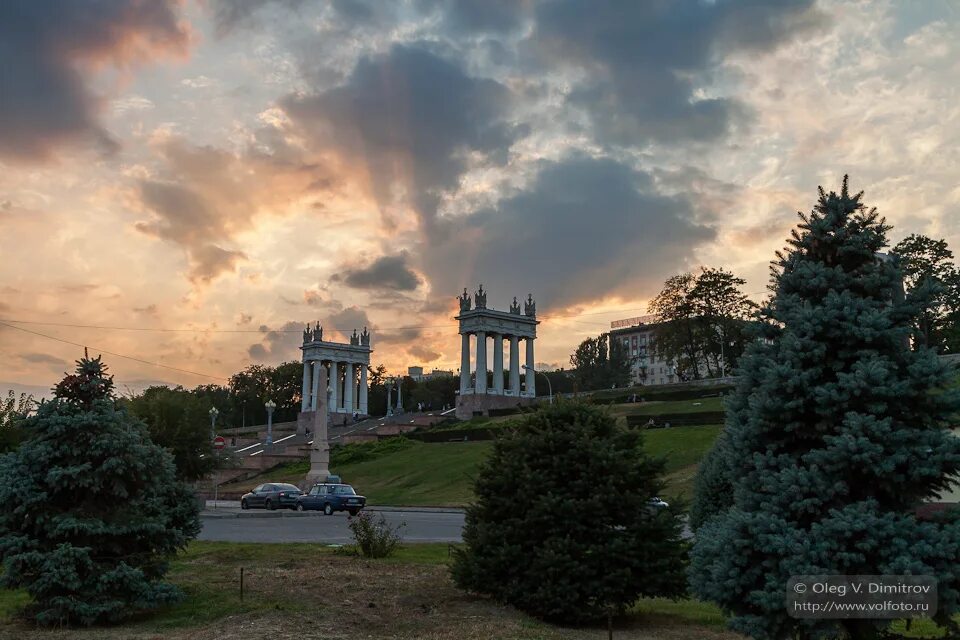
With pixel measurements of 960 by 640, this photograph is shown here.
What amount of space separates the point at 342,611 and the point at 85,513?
372cm

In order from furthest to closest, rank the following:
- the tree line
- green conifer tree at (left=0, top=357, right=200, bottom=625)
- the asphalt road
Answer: the tree line → the asphalt road → green conifer tree at (left=0, top=357, right=200, bottom=625)

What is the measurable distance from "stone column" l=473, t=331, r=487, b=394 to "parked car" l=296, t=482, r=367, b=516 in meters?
55.3

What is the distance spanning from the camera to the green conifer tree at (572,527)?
11.9 metres

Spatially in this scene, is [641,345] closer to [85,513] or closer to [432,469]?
[432,469]

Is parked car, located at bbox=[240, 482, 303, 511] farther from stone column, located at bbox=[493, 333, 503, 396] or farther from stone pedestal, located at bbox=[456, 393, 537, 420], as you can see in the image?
stone column, located at bbox=[493, 333, 503, 396]

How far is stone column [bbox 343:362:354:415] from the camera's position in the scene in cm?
11756

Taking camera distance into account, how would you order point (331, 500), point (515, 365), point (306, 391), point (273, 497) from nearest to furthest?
point (331, 500), point (273, 497), point (515, 365), point (306, 391)

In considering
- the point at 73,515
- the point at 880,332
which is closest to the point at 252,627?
the point at 73,515

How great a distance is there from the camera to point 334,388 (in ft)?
388

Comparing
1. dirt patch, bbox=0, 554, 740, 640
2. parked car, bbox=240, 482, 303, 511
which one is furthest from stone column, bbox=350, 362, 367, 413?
dirt patch, bbox=0, 554, 740, 640

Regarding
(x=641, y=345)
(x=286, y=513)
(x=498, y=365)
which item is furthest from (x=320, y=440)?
(x=641, y=345)

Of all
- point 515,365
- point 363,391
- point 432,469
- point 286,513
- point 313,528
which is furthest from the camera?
point 363,391

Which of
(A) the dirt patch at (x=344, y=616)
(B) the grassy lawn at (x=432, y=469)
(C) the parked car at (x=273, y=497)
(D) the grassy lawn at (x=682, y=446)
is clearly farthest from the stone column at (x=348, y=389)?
(A) the dirt patch at (x=344, y=616)

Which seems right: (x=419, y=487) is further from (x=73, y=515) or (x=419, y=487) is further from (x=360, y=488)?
(x=73, y=515)
